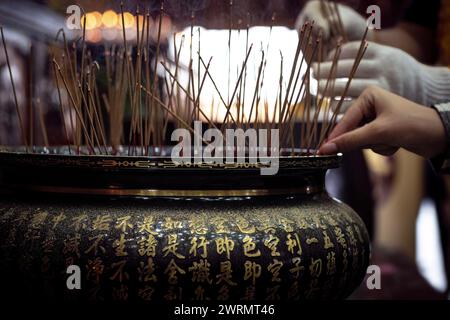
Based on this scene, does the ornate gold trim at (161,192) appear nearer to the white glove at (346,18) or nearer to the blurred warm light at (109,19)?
the blurred warm light at (109,19)

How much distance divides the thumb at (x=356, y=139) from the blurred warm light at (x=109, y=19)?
0.50 meters

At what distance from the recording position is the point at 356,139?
779 millimetres

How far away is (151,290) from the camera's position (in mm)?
619

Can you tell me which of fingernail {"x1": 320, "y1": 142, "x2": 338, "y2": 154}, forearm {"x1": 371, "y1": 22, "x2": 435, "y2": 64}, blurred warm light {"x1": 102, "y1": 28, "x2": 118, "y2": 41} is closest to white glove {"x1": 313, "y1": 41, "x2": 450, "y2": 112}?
fingernail {"x1": 320, "y1": 142, "x2": 338, "y2": 154}

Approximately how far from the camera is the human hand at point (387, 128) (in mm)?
783

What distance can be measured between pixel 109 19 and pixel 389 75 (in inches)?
19.6

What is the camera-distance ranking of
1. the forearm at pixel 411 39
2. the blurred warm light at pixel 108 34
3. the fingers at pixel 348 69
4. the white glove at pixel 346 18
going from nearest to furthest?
the fingers at pixel 348 69 → the blurred warm light at pixel 108 34 → the white glove at pixel 346 18 → the forearm at pixel 411 39

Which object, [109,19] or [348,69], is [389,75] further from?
[109,19]

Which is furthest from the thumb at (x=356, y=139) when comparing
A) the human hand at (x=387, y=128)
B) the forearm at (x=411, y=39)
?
the forearm at (x=411, y=39)

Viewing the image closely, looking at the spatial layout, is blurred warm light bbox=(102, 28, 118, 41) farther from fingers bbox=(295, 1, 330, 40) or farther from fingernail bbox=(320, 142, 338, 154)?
fingernail bbox=(320, 142, 338, 154)

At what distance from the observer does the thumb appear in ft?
2.55
